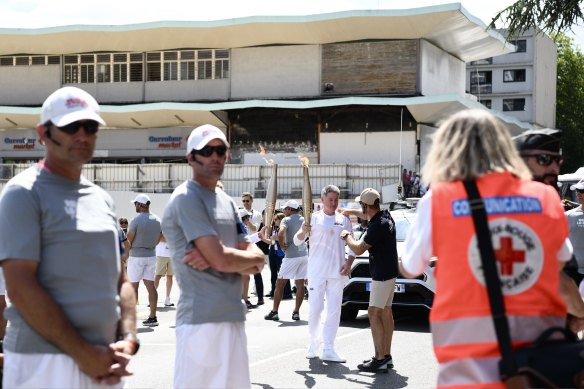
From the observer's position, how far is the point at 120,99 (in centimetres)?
4584

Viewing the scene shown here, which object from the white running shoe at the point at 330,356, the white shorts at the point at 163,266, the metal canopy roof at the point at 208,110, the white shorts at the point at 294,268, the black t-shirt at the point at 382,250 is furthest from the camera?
the metal canopy roof at the point at 208,110

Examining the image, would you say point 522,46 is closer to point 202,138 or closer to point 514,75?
point 514,75

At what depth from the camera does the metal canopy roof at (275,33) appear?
3975cm

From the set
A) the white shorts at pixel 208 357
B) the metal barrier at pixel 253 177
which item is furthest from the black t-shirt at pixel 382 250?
the metal barrier at pixel 253 177

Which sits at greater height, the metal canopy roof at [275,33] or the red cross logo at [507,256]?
the metal canopy roof at [275,33]

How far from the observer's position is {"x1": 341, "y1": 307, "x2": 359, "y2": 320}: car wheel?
50.3ft

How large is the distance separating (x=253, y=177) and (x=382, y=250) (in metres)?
27.2

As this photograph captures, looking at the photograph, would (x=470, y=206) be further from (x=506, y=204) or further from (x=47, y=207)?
(x=47, y=207)

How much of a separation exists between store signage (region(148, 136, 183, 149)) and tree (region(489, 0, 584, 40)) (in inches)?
1312

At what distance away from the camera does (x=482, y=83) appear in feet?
281

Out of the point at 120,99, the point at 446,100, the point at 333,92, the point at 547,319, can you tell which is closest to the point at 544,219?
the point at 547,319

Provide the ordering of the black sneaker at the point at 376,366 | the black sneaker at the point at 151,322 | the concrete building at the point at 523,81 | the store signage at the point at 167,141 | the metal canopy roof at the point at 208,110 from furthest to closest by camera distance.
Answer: the concrete building at the point at 523,81 < the store signage at the point at 167,141 < the metal canopy roof at the point at 208,110 < the black sneaker at the point at 151,322 < the black sneaker at the point at 376,366

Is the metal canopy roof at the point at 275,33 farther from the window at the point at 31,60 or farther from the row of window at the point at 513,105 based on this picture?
the row of window at the point at 513,105

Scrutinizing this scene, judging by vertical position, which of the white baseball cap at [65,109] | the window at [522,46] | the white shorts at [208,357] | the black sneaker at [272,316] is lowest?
the black sneaker at [272,316]
